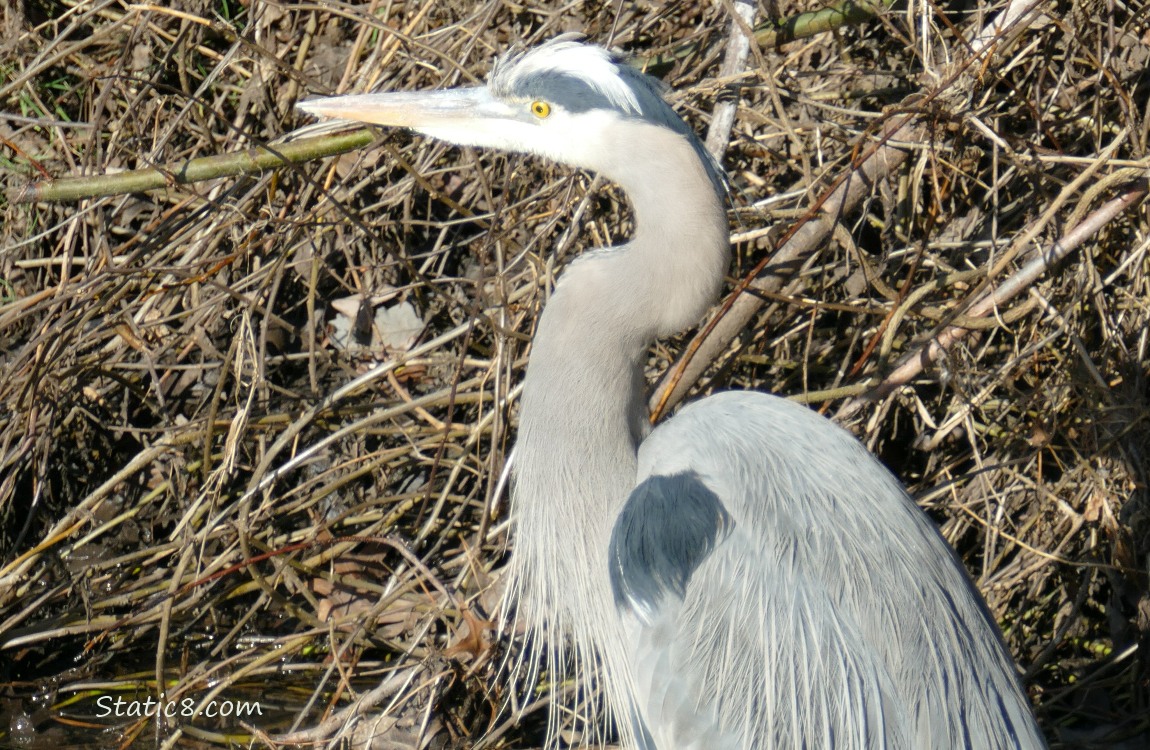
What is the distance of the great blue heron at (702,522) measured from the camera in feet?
6.88

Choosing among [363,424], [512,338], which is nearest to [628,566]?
[512,338]

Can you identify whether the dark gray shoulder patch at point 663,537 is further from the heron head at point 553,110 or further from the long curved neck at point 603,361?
the heron head at point 553,110

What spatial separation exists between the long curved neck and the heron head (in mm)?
34

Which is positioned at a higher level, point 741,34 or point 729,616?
point 741,34

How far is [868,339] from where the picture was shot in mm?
3301

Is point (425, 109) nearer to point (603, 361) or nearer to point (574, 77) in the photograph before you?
point (574, 77)

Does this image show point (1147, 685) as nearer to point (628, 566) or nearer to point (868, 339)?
point (868, 339)

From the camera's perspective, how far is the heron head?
7.13ft

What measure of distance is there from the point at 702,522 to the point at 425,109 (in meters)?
1.05

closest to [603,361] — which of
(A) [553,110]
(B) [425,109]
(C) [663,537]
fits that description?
(C) [663,537]

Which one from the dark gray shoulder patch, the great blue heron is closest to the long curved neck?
the great blue heron

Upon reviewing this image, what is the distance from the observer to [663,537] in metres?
2.15

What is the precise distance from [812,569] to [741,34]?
4.96 ft

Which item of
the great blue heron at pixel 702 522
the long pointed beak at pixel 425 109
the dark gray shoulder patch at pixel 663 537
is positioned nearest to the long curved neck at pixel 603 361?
the great blue heron at pixel 702 522
